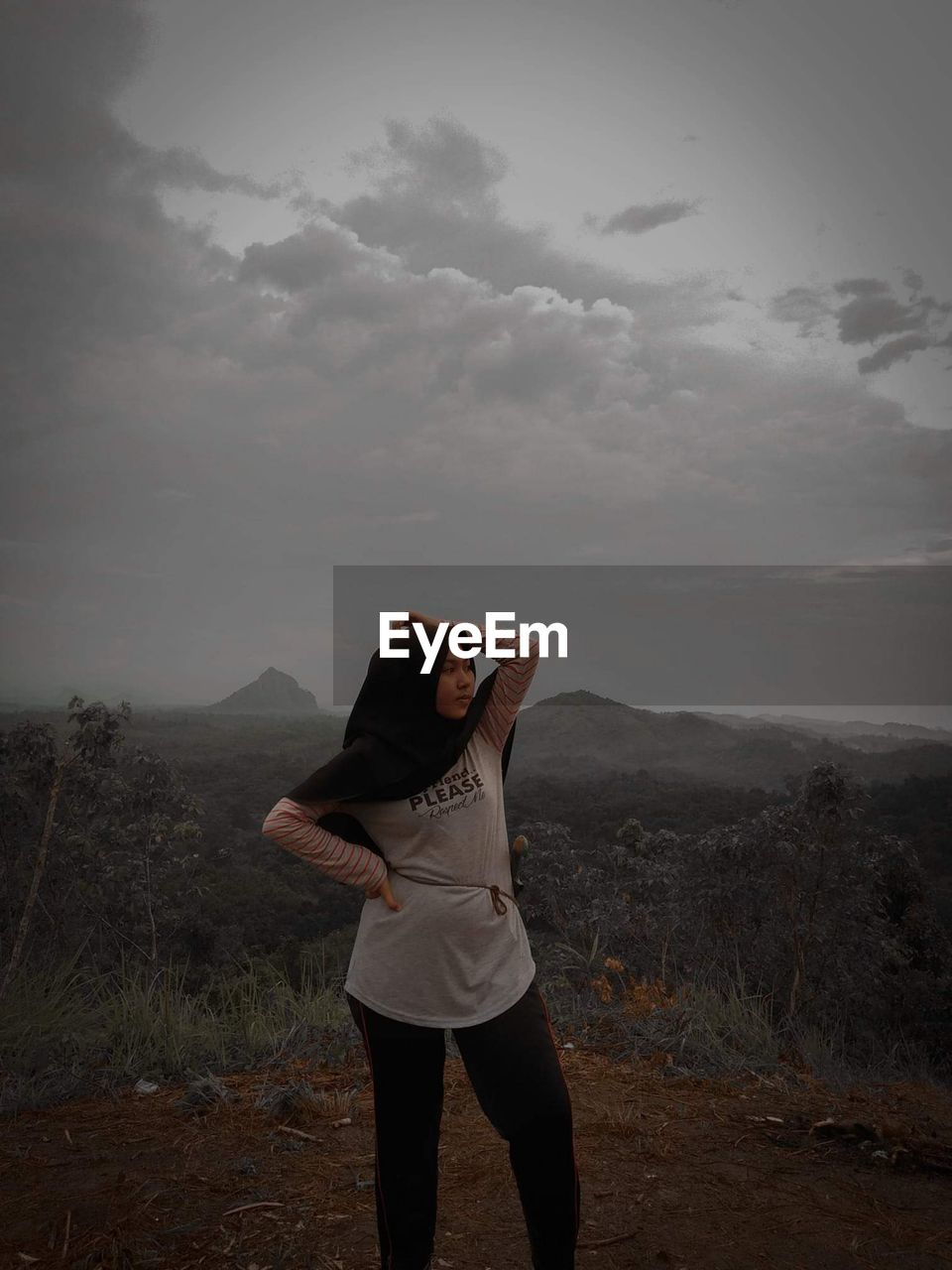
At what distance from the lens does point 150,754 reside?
24.4 feet

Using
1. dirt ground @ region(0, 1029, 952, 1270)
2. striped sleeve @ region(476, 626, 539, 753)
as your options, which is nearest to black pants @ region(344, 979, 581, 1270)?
striped sleeve @ region(476, 626, 539, 753)

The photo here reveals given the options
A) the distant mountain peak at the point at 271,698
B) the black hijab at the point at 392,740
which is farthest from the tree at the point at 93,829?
the distant mountain peak at the point at 271,698

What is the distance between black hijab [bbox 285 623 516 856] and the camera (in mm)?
2053

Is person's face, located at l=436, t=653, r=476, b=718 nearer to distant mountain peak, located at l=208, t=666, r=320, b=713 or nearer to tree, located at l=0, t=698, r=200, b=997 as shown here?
tree, located at l=0, t=698, r=200, b=997

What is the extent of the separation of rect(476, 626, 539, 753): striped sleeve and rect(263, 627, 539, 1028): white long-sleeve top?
0.34 ft

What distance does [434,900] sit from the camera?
6.65 ft

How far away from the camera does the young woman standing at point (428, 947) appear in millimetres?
1884

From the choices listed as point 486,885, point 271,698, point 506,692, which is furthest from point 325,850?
point 271,698

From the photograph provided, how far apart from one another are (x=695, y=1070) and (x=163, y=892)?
18.8ft

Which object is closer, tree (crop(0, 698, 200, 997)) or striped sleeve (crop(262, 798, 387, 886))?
striped sleeve (crop(262, 798, 387, 886))

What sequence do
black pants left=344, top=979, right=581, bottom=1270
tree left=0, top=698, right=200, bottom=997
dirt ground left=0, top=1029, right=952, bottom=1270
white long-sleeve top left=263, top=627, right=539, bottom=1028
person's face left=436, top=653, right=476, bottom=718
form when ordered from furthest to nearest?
tree left=0, top=698, right=200, bottom=997
dirt ground left=0, top=1029, right=952, bottom=1270
person's face left=436, top=653, right=476, bottom=718
white long-sleeve top left=263, top=627, right=539, bottom=1028
black pants left=344, top=979, right=581, bottom=1270

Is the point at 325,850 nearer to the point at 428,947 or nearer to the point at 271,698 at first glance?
the point at 428,947

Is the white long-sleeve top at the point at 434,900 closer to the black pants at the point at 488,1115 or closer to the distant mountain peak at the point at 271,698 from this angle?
the black pants at the point at 488,1115

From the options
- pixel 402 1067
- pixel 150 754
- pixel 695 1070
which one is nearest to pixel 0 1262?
pixel 402 1067
